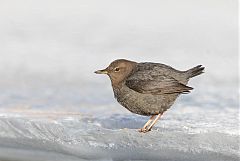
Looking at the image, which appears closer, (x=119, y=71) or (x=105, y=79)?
(x=119, y=71)

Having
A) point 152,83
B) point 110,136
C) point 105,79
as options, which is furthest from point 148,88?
point 105,79

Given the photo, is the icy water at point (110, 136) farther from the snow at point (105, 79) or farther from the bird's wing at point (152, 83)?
the bird's wing at point (152, 83)

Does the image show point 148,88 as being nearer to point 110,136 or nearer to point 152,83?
point 152,83

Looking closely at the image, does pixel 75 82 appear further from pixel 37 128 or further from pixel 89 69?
pixel 37 128

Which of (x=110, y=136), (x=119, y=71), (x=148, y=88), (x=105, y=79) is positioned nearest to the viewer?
(x=110, y=136)

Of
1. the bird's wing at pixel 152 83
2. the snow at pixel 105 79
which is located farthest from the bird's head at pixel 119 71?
the snow at pixel 105 79

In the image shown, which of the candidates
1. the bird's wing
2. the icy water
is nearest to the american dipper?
the bird's wing

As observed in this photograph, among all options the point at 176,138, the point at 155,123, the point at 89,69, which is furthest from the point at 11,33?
the point at 176,138
